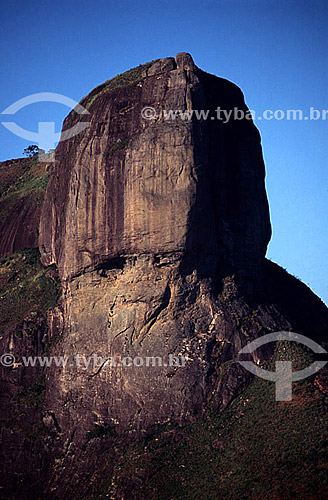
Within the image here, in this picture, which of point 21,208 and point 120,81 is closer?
point 120,81

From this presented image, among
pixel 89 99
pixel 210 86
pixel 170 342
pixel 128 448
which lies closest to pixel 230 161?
pixel 210 86

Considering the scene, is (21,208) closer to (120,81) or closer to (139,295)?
A: (120,81)

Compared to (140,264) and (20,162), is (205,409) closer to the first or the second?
(140,264)

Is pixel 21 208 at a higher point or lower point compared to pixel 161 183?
higher

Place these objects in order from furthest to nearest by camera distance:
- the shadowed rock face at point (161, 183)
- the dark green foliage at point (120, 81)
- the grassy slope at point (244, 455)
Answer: the dark green foliage at point (120, 81)
the shadowed rock face at point (161, 183)
the grassy slope at point (244, 455)

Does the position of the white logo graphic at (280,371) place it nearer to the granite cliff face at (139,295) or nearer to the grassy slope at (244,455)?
the grassy slope at (244,455)

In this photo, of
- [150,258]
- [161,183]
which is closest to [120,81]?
[161,183]

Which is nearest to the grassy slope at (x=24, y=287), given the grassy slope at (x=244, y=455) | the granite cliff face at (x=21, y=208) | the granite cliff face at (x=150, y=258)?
the granite cliff face at (x=21, y=208)

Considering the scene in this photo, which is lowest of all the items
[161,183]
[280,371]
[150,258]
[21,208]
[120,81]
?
[280,371]
